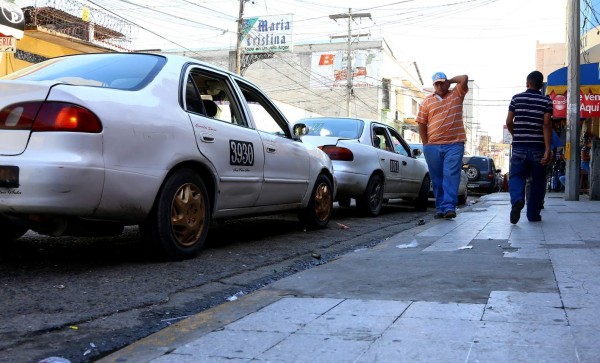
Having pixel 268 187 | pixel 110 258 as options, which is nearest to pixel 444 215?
pixel 268 187

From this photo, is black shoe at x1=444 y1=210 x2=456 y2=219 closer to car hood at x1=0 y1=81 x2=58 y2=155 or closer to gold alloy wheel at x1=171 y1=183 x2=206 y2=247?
gold alloy wheel at x1=171 y1=183 x2=206 y2=247

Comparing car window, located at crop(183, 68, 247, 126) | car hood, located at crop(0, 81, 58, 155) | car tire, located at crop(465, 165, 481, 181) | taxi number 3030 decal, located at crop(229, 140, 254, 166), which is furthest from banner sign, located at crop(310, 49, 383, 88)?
car hood, located at crop(0, 81, 58, 155)

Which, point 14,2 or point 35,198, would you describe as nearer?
point 35,198

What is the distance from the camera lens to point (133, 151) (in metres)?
3.78

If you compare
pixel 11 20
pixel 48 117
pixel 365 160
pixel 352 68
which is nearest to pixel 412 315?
pixel 48 117

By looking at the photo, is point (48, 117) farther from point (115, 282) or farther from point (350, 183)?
point (350, 183)

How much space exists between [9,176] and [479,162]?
2137 centimetres

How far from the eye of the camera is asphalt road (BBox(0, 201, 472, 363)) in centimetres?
263

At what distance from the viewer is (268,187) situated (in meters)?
5.39

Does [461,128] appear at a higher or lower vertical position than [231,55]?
lower

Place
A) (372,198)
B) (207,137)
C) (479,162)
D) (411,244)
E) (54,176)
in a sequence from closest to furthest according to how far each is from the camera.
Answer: (54,176) → (207,137) → (411,244) → (372,198) → (479,162)

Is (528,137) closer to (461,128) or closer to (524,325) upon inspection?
(461,128)

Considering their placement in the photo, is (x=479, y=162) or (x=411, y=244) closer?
(x=411, y=244)

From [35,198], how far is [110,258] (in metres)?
1.11
